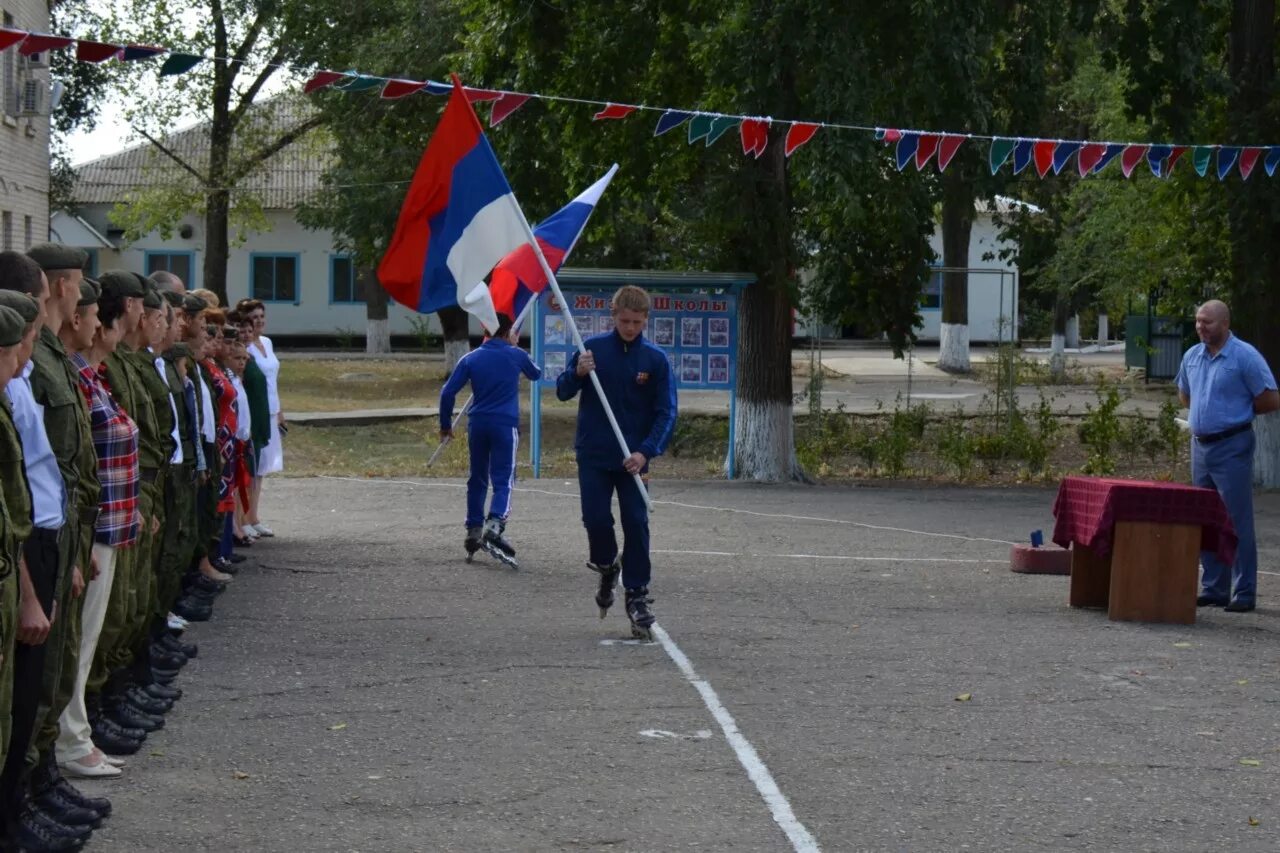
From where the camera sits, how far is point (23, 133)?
1192 inches

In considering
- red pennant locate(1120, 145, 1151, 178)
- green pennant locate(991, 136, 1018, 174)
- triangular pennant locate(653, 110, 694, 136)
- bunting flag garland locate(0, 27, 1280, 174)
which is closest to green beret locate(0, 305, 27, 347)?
bunting flag garland locate(0, 27, 1280, 174)

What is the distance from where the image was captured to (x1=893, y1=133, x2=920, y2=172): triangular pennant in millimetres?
16609

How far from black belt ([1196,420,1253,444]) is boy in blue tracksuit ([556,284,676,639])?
4.01 m

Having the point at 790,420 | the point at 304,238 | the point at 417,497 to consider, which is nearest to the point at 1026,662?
the point at 417,497

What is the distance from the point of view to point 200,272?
5828 cm

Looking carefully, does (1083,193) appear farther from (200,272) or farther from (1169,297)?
(200,272)

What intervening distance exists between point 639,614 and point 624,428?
1.06 m

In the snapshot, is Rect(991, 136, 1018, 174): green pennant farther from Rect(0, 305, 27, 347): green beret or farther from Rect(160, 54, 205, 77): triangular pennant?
Rect(0, 305, 27, 347): green beret

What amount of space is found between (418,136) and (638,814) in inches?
1148

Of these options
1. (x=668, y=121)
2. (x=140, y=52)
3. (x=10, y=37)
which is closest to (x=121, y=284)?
(x=10, y=37)

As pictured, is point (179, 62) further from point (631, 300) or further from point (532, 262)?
point (631, 300)

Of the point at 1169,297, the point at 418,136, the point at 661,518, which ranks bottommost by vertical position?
the point at 661,518

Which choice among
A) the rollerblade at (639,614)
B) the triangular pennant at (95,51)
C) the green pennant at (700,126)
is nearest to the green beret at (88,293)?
the rollerblade at (639,614)

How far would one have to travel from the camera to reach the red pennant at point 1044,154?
16062mm
